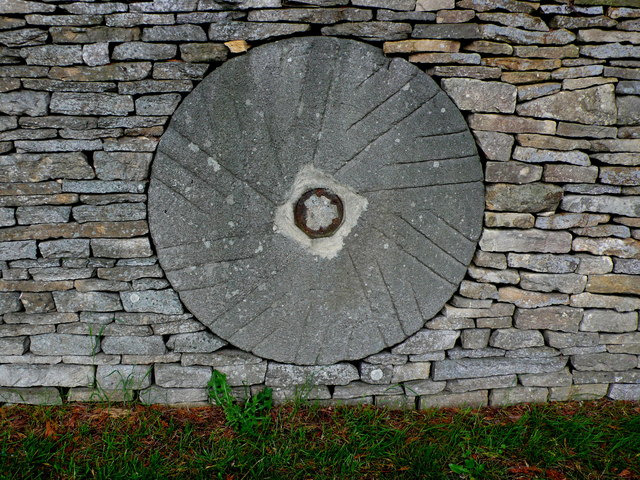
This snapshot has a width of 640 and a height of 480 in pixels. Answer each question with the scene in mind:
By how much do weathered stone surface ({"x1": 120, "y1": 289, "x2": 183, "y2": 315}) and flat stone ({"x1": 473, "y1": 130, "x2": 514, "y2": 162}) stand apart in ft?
5.95

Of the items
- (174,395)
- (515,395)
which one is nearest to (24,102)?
(174,395)

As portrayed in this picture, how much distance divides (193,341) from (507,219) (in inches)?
73.0

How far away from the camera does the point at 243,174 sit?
2.23 metres

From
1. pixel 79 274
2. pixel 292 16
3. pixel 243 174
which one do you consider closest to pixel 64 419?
pixel 79 274

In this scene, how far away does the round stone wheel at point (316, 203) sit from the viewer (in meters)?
2.16

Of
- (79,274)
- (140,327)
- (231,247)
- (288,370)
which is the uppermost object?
(231,247)

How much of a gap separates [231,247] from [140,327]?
0.70 metres

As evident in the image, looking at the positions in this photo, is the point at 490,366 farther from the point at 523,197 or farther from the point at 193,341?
the point at 193,341

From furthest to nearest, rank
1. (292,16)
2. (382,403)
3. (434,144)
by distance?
1. (382,403)
2. (434,144)
3. (292,16)

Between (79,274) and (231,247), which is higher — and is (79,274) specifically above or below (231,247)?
below

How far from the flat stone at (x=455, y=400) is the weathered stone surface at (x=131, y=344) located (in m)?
1.57

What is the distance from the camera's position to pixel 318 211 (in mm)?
2277

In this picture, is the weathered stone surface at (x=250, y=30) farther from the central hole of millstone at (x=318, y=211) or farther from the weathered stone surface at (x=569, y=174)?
the weathered stone surface at (x=569, y=174)

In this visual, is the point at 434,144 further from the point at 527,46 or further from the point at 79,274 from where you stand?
the point at 79,274
